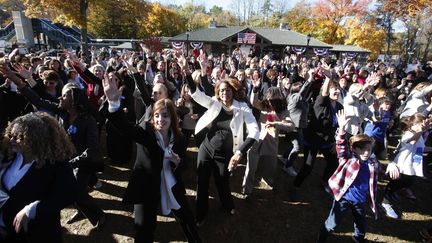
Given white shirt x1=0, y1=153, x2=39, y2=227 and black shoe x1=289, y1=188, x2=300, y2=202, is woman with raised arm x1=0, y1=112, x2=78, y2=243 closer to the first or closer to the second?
white shirt x1=0, y1=153, x2=39, y2=227

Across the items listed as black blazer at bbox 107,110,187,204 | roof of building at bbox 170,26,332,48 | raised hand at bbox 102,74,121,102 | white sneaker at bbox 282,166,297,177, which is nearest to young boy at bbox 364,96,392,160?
white sneaker at bbox 282,166,297,177

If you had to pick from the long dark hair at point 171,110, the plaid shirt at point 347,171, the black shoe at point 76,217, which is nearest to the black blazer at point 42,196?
the long dark hair at point 171,110

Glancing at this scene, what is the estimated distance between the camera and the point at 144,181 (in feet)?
9.16

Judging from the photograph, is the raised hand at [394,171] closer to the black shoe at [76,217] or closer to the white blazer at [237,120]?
the white blazer at [237,120]

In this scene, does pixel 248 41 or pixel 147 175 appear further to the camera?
pixel 248 41

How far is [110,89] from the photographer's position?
2299mm

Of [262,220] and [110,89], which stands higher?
[110,89]

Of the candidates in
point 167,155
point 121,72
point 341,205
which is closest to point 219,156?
point 167,155

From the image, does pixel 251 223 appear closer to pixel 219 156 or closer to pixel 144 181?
pixel 219 156

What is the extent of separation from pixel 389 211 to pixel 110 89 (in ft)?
15.4

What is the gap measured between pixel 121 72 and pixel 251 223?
160 inches

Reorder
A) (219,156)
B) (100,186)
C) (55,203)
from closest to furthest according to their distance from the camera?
1. (55,203)
2. (219,156)
3. (100,186)

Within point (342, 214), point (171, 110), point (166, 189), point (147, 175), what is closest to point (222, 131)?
point (171, 110)

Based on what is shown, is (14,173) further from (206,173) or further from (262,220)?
(262,220)
